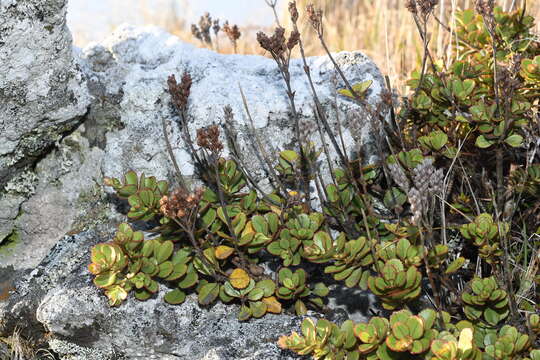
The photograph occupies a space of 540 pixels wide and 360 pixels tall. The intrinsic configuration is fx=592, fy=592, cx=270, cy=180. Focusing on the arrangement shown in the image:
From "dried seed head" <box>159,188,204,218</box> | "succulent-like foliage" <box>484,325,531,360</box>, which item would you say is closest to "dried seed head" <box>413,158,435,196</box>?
"succulent-like foliage" <box>484,325,531,360</box>

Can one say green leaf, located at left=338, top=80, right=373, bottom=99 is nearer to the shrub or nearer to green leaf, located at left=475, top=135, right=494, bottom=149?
the shrub

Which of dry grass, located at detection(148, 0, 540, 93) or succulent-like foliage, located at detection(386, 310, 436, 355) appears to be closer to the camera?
succulent-like foliage, located at detection(386, 310, 436, 355)

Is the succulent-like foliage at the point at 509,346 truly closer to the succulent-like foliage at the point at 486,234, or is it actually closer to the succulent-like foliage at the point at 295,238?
the succulent-like foliage at the point at 486,234

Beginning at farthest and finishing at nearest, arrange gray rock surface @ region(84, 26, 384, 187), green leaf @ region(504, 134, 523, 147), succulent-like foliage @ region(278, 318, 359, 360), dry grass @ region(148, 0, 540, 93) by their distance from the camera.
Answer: dry grass @ region(148, 0, 540, 93) < gray rock surface @ region(84, 26, 384, 187) < green leaf @ region(504, 134, 523, 147) < succulent-like foliage @ region(278, 318, 359, 360)

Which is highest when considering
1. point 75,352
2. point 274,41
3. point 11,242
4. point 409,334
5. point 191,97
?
point 274,41

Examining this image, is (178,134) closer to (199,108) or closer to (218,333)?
(199,108)

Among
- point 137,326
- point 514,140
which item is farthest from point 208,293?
point 514,140

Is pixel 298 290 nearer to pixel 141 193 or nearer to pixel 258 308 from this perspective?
pixel 258 308

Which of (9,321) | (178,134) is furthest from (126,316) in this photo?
(178,134)
